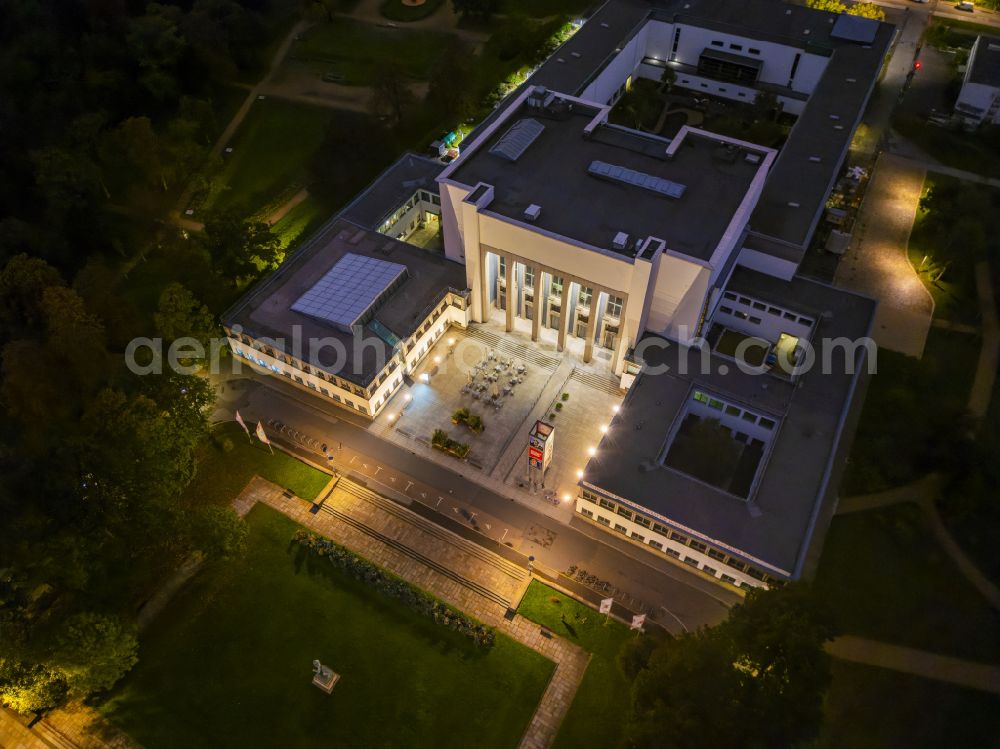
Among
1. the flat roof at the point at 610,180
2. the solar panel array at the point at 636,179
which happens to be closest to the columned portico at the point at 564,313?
the flat roof at the point at 610,180

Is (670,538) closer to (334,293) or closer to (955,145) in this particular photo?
(334,293)

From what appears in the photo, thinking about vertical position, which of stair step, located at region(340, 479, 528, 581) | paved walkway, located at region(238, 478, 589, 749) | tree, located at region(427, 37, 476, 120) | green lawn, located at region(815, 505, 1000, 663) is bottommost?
paved walkway, located at region(238, 478, 589, 749)

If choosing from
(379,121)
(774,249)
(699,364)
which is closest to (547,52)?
(379,121)

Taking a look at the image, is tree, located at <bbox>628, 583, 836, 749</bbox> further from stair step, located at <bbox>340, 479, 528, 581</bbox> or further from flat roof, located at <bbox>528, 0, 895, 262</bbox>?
flat roof, located at <bbox>528, 0, 895, 262</bbox>

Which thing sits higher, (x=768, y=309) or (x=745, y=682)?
(x=768, y=309)

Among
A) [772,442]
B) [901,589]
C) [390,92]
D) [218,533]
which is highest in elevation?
[390,92]

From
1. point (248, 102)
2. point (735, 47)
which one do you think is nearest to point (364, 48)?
point (248, 102)

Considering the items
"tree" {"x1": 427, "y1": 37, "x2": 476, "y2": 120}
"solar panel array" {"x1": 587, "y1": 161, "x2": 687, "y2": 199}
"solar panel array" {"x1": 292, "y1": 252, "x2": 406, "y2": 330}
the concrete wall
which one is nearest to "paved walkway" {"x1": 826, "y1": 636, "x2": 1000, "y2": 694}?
the concrete wall
